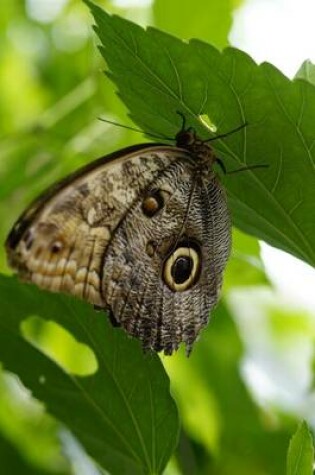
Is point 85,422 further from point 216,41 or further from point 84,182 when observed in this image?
point 216,41

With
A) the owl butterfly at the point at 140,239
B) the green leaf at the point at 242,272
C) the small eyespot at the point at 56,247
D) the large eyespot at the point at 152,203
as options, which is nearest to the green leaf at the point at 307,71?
the owl butterfly at the point at 140,239

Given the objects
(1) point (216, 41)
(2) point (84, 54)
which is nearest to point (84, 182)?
(1) point (216, 41)

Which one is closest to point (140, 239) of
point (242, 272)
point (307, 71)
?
point (307, 71)

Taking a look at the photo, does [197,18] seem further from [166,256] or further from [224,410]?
[224,410]

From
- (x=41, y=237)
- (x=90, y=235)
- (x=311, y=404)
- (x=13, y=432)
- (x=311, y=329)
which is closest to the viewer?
(x=41, y=237)

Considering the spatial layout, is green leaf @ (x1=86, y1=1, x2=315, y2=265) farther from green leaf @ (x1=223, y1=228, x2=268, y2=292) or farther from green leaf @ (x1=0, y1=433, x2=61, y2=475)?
green leaf @ (x1=0, y1=433, x2=61, y2=475)

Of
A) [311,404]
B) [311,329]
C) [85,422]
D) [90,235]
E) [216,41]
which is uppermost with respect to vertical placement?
[311,329]

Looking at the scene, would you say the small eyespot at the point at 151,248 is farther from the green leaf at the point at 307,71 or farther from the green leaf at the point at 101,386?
the green leaf at the point at 307,71
